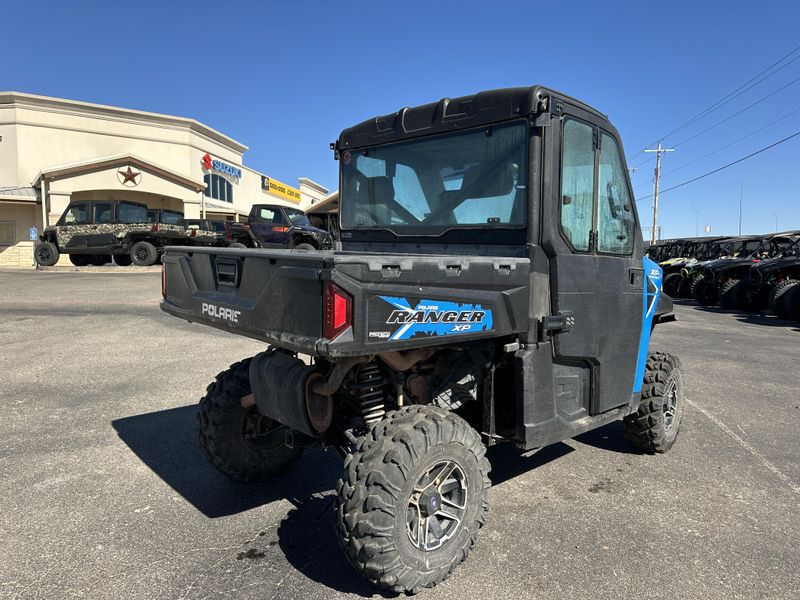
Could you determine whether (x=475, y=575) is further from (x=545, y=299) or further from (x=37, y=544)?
(x=37, y=544)

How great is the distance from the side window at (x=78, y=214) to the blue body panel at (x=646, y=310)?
20032 mm

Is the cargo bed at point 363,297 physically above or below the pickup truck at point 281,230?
below

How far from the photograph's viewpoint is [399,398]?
9.98 feet

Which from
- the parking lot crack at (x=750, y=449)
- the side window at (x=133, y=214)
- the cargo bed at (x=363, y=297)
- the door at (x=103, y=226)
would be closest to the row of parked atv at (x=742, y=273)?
the parking lot crack at (x=750, y=449)

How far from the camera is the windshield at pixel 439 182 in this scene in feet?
10.3

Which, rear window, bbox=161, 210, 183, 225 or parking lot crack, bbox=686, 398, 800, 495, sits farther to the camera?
rear window, bbox=161, 210, 183, 225

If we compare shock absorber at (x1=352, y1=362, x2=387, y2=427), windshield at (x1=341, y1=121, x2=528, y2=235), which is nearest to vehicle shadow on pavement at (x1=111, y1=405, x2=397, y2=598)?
shock absorber at (x1=352, y1=362, x2=387, y2=427)

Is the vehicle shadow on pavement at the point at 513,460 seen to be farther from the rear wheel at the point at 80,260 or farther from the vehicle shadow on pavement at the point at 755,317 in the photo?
the rear wheel at the point at 80,260

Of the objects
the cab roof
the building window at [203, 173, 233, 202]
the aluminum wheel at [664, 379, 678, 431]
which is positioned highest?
the building window at [203, 173, 233, 202]

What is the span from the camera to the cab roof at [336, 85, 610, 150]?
3025 millimetres

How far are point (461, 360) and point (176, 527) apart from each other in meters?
1.88

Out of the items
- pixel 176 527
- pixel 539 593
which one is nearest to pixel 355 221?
pixel 176 527

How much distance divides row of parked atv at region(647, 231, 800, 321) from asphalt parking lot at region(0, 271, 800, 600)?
26.3 feet

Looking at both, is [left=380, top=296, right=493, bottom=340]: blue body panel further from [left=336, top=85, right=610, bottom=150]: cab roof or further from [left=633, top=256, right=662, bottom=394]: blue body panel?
[left=633, top=256, right=662, bottom=394]: blue body panel
